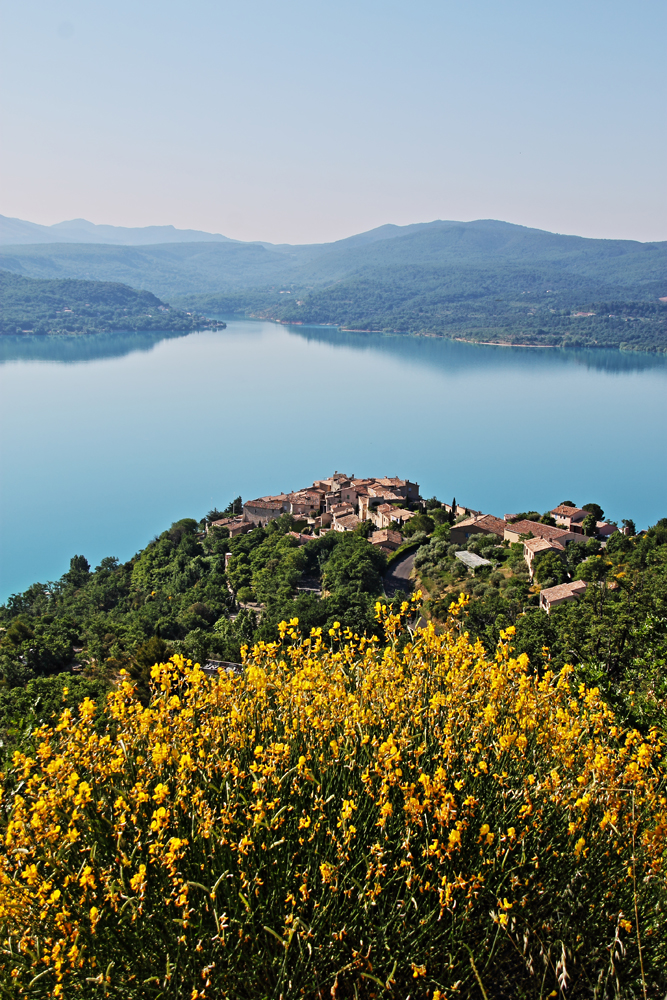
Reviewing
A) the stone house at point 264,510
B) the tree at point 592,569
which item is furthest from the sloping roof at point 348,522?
the tree at point 592,569

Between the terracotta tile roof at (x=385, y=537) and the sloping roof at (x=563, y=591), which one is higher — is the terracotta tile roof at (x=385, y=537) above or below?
below

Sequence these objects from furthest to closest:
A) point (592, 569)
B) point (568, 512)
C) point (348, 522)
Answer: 1. point (348, 522)
2. point (568, 512)
3. point (592, 569)

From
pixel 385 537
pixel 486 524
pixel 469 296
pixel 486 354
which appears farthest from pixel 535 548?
pixel 469 296

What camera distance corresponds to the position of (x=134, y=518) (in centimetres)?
3061

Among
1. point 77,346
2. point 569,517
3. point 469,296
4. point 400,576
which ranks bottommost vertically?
point 400,576

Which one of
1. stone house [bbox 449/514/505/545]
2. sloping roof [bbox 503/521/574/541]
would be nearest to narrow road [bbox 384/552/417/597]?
stone house [bbox 449/514/505/545]

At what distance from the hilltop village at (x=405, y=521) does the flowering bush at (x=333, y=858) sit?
36.5ft

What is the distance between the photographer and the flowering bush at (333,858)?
6.24ft

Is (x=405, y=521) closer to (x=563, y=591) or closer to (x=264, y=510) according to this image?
(x=264, y=510)

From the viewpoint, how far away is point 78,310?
343 feet

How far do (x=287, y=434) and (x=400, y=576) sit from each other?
1149 inches

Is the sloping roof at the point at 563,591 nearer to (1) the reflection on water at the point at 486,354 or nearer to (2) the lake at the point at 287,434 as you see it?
(2) the lake at the point at 287,434

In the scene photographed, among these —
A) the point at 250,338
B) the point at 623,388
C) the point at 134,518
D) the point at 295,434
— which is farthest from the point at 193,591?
the point at 250,338

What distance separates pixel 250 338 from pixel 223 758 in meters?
98.8
